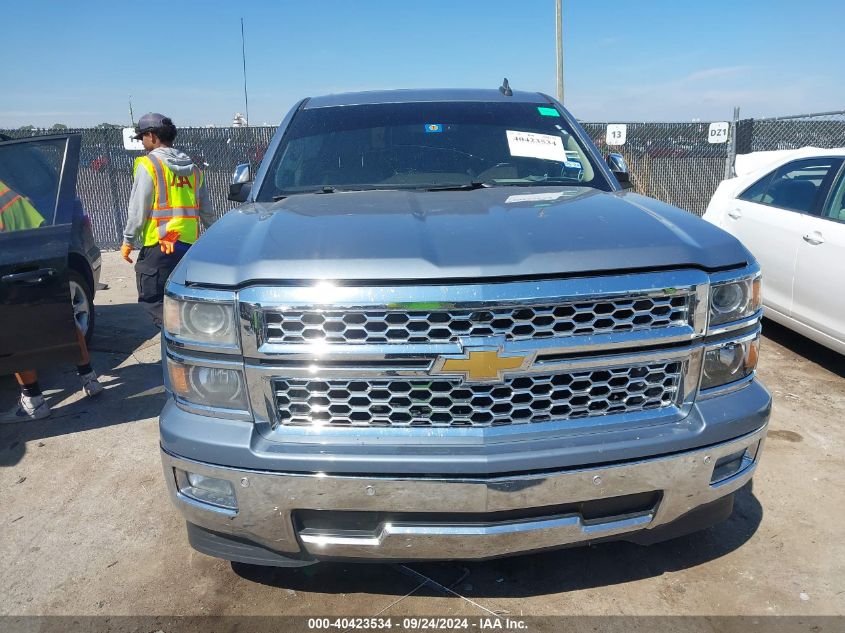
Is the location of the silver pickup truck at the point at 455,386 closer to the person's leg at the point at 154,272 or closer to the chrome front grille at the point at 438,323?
the chrome front grille at the point at 438,323

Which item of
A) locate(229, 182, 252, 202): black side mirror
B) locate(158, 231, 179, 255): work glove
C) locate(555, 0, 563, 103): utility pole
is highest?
locate(555, 0, 563, 103): utility pole

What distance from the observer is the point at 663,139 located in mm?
12531

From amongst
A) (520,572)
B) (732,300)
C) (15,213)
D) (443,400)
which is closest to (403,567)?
(520,572)

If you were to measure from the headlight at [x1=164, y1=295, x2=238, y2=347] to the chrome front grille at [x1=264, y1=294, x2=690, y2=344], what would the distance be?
0.13 meters

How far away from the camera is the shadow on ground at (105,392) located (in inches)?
166

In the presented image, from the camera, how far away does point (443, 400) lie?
2027 mm

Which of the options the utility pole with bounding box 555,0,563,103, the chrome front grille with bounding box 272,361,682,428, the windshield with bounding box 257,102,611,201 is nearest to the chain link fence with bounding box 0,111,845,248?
the utility pole with bounding box 555,0,563,103

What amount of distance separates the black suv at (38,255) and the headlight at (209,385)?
7.46ft

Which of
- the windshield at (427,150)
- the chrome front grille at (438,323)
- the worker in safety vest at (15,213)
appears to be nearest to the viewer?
the chrome front grille at (438,323)

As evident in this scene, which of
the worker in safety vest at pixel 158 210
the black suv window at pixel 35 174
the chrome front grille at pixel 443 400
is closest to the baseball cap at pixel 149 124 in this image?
the worker in safety vest at pixel 158 210

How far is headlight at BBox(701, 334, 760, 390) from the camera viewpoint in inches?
84.3

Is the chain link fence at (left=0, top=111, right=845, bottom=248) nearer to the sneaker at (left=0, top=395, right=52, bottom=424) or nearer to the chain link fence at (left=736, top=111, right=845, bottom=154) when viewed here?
the chain link fence at (left=736, top=111, right=845, bottom=154)

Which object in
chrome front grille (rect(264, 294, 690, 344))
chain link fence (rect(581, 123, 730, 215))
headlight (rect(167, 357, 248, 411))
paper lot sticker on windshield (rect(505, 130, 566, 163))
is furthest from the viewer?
chain link fence (rect(581, 123, 730, 215))

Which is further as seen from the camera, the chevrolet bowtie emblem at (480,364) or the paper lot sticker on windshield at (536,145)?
the paper lot sticker on windshield at (536,145)
